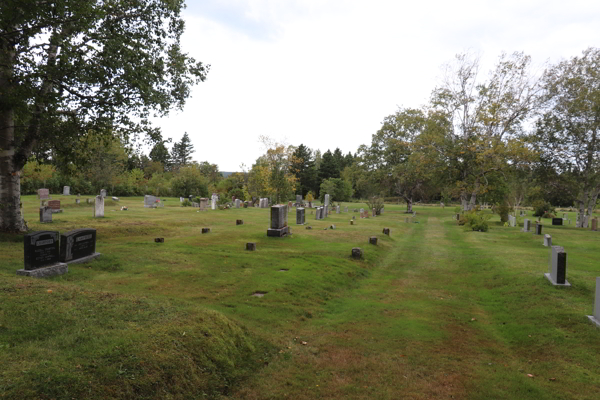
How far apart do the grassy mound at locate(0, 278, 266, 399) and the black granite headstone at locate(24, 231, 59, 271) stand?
2384 mm

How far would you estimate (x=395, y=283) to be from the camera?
39.1 feet

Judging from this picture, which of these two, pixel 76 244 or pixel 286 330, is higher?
pixel 76 244

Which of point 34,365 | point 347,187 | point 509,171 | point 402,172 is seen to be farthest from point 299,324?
point 347,187

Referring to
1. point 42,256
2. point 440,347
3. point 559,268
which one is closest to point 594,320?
point 559,268

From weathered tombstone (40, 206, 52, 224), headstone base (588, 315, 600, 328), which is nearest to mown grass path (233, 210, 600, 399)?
headstone base (588, 315, 600, 328)

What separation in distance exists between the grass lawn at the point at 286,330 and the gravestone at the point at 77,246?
36cm

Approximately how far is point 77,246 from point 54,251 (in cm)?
110

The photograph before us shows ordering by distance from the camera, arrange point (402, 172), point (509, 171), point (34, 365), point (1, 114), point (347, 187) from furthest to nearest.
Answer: point (347, 187) < point (402, 172) < point (509, 171) < point (1, 114) < point (34, 365)

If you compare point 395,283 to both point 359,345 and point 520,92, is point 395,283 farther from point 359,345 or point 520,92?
point 520,92

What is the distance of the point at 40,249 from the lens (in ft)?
29.9

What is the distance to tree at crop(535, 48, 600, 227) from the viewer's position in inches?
1193

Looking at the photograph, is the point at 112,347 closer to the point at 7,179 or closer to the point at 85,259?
the point at 85,259

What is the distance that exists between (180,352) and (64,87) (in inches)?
493

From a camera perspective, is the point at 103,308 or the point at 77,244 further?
the point at 77,244
